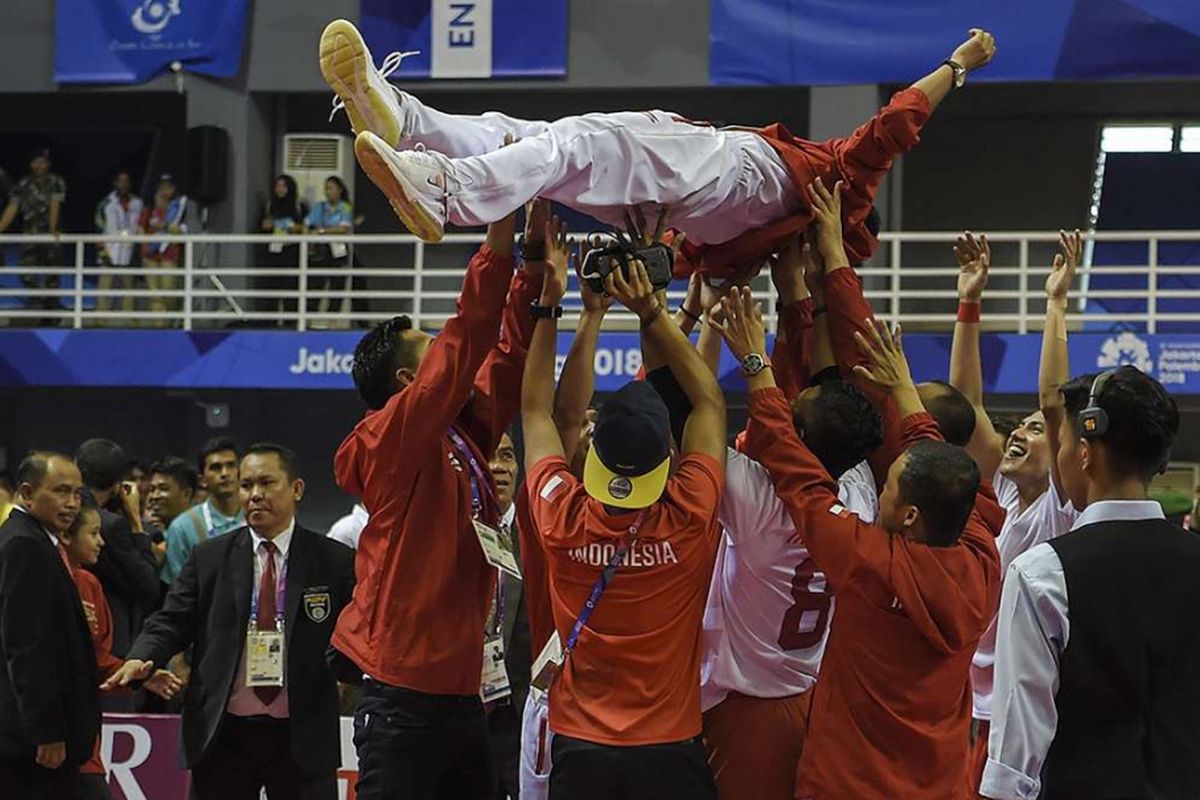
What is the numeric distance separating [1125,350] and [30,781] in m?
9.49

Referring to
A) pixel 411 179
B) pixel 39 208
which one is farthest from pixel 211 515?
pixel 39 208

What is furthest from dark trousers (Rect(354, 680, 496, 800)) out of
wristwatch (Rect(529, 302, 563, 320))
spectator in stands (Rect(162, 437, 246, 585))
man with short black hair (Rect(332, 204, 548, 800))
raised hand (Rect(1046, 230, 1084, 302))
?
Answer: spectator in stands (Rect(162, 437, 246, 585))

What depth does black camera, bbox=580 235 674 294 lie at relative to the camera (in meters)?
4.15

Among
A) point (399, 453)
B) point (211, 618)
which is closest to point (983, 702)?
point (399, 453)

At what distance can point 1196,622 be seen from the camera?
11.1 feet

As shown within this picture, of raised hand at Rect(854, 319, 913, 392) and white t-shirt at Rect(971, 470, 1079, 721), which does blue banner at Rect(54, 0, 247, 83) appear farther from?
raised hand at Rect(854, 319, 913, 392)

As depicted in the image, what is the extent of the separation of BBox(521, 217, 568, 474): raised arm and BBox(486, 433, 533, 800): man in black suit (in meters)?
0.70

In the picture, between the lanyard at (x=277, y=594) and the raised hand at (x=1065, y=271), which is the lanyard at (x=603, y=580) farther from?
the lanyard at (x=277, y=594)

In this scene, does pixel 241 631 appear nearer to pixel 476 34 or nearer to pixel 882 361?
pixel 882 361

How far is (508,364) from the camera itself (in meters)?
4.61

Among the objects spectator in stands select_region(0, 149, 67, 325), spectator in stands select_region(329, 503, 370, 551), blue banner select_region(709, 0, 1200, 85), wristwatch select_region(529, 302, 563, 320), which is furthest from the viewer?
spectator in stands select_region(0, 149, 67, 325)

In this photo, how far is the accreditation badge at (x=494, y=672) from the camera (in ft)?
15.2

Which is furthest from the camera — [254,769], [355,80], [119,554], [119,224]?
[119,224]

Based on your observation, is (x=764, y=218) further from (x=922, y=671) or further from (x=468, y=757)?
(x=468, y=757)
